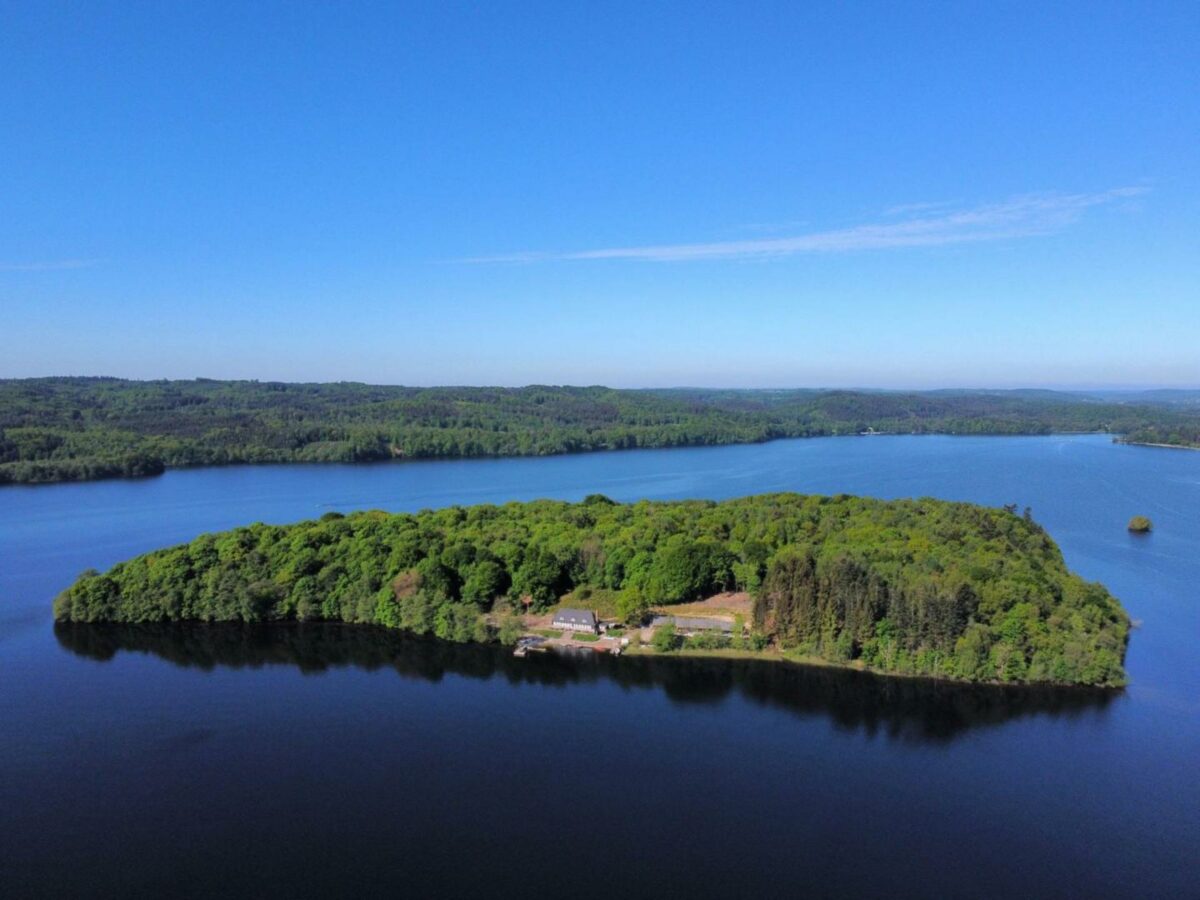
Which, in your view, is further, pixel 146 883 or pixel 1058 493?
pixel 1058 493

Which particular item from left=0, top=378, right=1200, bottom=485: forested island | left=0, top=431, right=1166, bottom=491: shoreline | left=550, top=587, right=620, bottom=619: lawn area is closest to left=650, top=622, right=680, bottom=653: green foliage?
left=550, top=587, right=620, bottom=619: lawn area

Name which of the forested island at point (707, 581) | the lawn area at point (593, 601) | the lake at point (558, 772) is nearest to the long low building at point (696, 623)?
the forested island at point (707, 581)

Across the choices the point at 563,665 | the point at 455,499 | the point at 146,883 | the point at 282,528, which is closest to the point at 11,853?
the point at 146,883

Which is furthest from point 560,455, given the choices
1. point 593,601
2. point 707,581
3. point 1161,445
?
point 1161,445

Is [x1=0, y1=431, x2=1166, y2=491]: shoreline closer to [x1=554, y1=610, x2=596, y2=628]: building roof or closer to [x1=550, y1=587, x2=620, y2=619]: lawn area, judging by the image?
[x1=550, y1=587, x2=620, y2=619]: lawn area

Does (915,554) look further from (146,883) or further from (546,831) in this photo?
(146,883)
